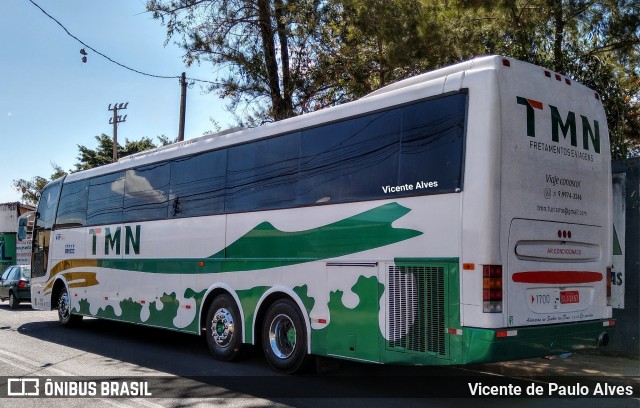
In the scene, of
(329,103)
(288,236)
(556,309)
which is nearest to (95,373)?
(288,236)

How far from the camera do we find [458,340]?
646 cm

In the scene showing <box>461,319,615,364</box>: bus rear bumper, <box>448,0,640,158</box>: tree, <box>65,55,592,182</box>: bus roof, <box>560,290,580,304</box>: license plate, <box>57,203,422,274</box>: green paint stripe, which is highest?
<box>448,0,640,158</box>: tree

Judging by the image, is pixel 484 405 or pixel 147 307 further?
pixel 147 307

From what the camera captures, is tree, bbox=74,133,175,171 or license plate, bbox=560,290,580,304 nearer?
license plate, bbox=560,290,580,304

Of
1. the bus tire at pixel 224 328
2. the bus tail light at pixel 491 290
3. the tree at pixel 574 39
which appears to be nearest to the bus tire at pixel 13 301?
the bus tire at pixel 224 328

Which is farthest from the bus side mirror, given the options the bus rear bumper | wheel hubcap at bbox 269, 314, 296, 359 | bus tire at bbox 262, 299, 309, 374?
the bus rear bumper

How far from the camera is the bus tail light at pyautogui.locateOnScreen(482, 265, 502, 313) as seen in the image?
6.32 meters

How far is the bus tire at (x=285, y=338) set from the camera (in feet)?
28.3

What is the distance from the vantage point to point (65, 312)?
1503 cm

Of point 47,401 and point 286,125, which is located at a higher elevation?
point 286,125

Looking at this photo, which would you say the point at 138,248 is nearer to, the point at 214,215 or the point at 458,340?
the point at 214,215

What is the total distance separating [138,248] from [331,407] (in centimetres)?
656

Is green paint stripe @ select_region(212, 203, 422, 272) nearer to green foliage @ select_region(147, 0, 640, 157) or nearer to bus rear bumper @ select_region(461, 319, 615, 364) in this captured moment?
bus rear bumper @ select_region(461, 319, 615, 364)

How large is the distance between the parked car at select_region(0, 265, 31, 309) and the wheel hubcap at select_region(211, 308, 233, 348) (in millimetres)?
12702
